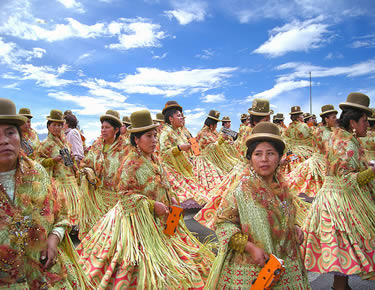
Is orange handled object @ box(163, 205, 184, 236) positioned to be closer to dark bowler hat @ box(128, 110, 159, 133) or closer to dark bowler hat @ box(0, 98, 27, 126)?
dark bowler hat @ box(128, 110, 159, 133)

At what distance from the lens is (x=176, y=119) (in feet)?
25.1

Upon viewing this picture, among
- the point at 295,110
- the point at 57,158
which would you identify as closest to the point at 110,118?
the point at 57,158

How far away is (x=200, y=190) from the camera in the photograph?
762cm

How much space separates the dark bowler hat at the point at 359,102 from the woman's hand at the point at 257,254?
7.23 ft

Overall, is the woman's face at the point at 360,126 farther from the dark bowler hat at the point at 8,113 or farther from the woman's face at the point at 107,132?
the woman's face at the point at 107,132

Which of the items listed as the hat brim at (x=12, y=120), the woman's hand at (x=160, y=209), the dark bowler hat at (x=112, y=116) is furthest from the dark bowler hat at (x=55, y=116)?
the hat brim at (x=12, y=120)

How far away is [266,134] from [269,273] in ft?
3.08

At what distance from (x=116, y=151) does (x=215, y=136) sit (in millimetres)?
4405

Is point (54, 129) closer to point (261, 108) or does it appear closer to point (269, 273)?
point (261, 108)

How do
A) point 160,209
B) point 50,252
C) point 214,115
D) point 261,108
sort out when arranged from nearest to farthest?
point 50,252, point 160,209, point 261,108, point 214,115

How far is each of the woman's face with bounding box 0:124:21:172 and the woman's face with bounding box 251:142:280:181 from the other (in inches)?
62.5

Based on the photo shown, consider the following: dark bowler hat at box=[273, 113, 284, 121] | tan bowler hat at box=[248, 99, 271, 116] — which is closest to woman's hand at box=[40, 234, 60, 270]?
tan bowler hat at box=[248, 99, 271, 116]

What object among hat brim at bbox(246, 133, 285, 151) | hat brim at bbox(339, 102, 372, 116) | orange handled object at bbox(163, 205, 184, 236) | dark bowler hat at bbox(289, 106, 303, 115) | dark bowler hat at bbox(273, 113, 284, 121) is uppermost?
dark bowler hat at bbox(289, 106, 303, 115)

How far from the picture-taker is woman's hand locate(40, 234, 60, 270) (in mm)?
2203
